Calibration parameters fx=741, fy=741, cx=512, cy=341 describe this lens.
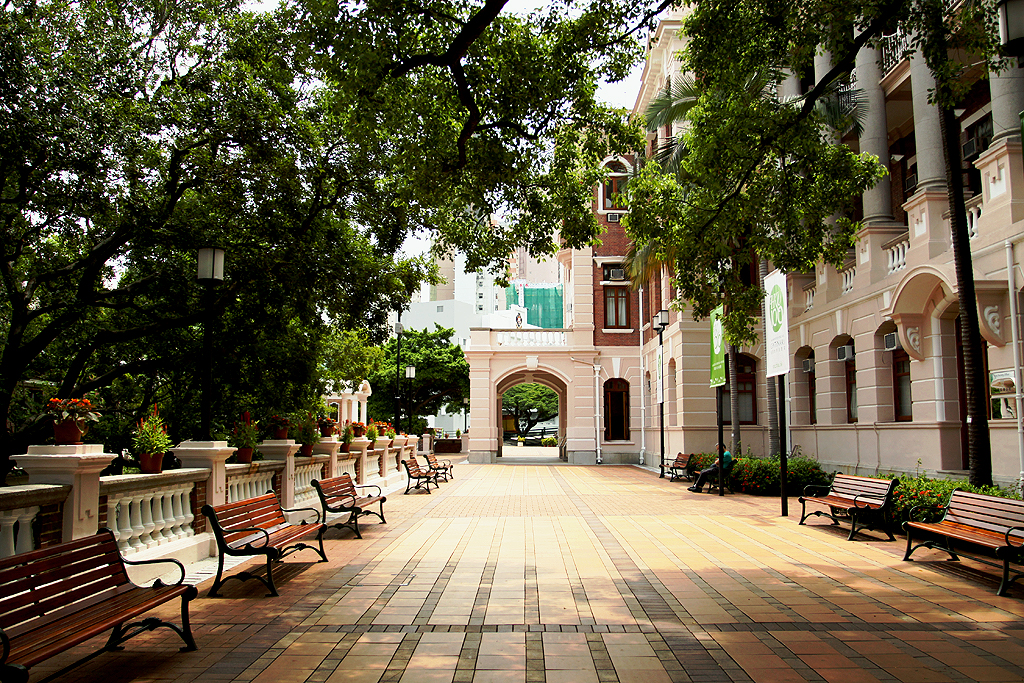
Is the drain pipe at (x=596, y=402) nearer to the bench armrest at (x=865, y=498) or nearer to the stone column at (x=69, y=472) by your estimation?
the bench armrest at (x=865, y=498)

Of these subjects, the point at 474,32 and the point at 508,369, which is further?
the point at 508,369

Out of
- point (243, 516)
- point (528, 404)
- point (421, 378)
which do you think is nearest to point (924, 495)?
point (243, 516)

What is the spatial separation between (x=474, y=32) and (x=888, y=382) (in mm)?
13612

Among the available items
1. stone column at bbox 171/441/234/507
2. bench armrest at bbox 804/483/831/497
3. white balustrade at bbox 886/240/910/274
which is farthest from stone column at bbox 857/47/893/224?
stone column at bbox 171/441/234/507

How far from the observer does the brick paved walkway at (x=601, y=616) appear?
16.1ft

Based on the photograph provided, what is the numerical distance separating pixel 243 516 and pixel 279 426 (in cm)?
412

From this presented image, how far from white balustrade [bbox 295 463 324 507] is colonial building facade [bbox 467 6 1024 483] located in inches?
270

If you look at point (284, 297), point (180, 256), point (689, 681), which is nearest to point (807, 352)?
point (284, 297)

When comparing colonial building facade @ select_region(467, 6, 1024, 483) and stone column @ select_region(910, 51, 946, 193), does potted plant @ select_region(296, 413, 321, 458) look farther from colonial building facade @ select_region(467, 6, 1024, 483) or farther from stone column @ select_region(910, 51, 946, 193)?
stone column @ select_region(910, 51, 946, 193)

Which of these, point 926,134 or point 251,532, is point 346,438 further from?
point 926,134

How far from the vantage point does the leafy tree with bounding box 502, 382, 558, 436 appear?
71.3 m

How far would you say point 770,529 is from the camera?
11.5 meters

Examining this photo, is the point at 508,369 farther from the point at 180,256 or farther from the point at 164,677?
the point at 164,677

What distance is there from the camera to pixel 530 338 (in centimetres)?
3553
